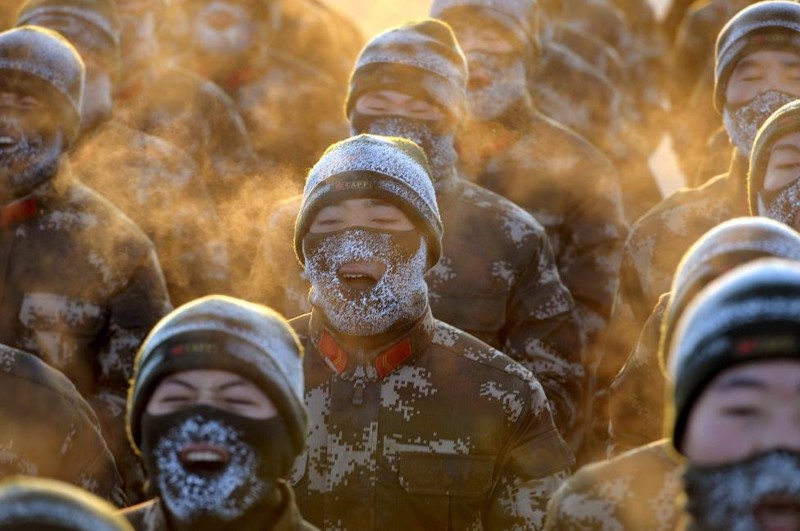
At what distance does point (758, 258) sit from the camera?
759 centimetres

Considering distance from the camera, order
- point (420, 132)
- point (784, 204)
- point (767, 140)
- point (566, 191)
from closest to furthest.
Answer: point (784, 204)
point (767, 140)
point (420, 132)
point (566, 191)

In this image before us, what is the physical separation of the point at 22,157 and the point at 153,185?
229 centimetres

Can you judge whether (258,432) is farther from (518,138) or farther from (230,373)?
(518,138)

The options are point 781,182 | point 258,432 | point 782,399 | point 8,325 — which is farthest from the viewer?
point 8,325

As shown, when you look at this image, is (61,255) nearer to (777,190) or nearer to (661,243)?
(661,243)

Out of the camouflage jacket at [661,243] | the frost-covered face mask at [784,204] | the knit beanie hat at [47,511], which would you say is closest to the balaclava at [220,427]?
the knit beanie hat at [47,511]

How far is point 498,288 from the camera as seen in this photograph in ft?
36.9

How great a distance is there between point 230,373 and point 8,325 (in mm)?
4223

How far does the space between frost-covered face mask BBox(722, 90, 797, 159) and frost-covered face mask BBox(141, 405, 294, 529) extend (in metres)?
4.90

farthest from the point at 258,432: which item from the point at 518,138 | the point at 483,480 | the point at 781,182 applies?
the point at 518,138

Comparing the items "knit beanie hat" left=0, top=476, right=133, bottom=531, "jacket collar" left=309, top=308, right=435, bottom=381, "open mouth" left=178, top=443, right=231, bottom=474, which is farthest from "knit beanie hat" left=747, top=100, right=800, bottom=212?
"knit beanie hat" left=0, top=476, right=133, bottom=531

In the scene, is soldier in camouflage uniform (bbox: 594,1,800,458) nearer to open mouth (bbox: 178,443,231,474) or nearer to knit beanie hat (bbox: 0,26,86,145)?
knit beanie hat (bbox: 0,26,86,145)

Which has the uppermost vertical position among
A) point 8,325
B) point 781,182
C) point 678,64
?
point 781,182

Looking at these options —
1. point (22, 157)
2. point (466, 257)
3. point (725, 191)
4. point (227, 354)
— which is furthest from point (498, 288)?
point (227, 354)
